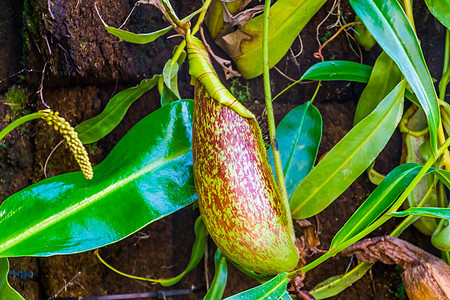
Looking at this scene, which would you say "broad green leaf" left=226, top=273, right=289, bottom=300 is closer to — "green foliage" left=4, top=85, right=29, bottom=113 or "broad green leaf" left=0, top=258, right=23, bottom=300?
"broad green leaf" left=0, top=258, right=23, bottom=300

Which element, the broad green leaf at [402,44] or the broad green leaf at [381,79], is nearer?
the broad green leaf at [402,44]

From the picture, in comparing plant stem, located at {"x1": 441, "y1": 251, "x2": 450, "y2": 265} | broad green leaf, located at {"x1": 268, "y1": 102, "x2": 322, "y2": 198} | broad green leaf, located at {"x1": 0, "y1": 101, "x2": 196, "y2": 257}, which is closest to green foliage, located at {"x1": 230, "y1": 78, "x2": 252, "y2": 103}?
broad green leaf, located at {"x1": 268, "y1": 102, "x2": 322, "y2": 198}

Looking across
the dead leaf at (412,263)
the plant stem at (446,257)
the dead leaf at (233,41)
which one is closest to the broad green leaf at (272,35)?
the dead leaf at (233,41)

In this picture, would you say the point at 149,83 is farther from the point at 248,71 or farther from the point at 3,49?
the point at 3,49

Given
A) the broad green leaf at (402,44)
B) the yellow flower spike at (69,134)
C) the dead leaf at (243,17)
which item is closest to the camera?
the yellow flower spike at (69,134)

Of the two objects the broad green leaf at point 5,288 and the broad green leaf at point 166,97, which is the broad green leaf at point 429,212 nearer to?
the broad green leaf at point 166,97

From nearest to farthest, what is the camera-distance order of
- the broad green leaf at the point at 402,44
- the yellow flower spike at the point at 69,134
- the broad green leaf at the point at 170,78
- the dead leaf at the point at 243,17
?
1. the yellow flower spike at the point at 69,134
2. the broad green leaf at the point at 402,44
3. the broad green leaf at the point at 170,78
4. the dead leaf at the point at 243,17
